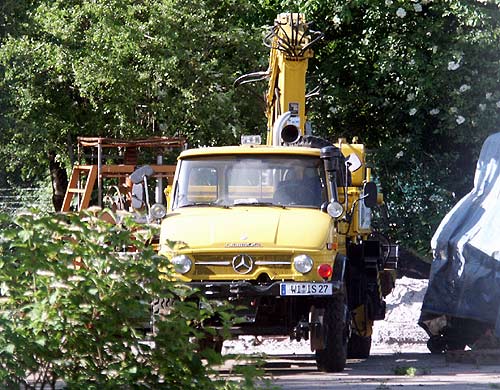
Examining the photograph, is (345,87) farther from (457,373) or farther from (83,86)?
(457,373)

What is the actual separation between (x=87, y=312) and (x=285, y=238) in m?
5.12

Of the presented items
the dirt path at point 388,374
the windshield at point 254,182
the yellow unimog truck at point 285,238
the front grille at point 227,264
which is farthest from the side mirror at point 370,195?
the dirt path at point 388,374

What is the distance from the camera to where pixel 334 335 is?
14039 mm

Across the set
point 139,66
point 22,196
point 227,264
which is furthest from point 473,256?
point 22,196

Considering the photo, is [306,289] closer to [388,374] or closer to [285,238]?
[285,238]

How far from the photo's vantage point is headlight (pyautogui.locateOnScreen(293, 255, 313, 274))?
1356cm

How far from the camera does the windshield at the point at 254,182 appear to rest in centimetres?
1455

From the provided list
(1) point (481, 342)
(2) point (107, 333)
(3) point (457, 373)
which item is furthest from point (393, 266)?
(2) point (107, 333)

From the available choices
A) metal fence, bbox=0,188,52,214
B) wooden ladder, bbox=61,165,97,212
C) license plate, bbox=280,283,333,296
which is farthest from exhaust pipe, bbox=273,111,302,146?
metal fence, bbox=0,188,52,214

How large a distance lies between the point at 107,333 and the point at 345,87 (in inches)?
869

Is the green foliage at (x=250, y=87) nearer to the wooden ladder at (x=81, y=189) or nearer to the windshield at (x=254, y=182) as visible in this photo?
the wooden ladder at (x=81, y=189)

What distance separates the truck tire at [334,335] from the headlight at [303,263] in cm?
59

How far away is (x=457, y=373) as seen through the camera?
1465 cm

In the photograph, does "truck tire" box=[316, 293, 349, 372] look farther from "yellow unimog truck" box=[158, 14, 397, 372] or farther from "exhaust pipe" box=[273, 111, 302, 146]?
"exhaust pipe" box=[273, 111, 302, 146]
